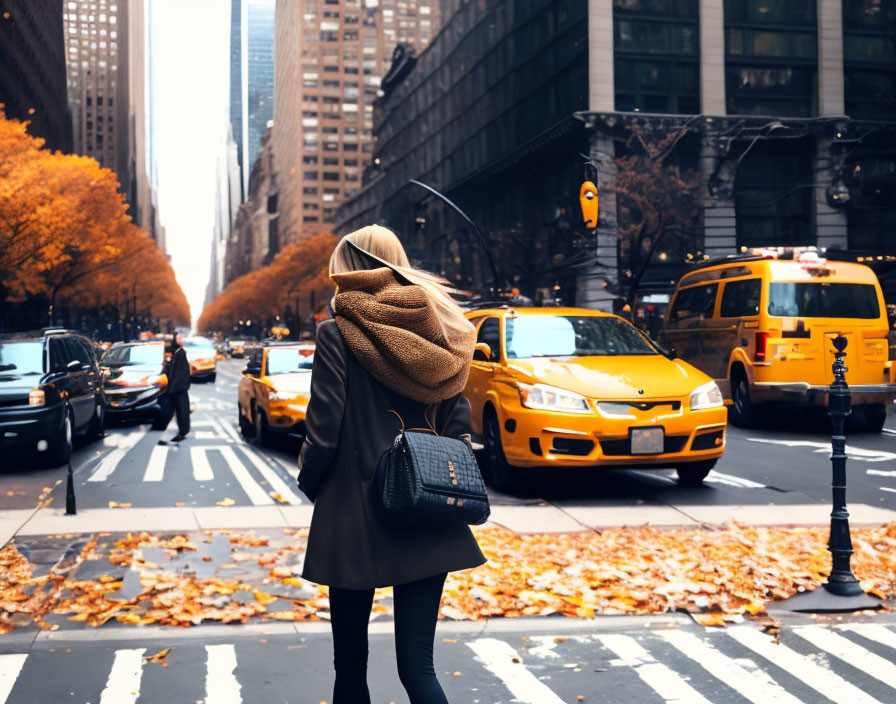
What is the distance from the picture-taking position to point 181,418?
55.5 feet

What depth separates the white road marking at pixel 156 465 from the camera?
12.5 m

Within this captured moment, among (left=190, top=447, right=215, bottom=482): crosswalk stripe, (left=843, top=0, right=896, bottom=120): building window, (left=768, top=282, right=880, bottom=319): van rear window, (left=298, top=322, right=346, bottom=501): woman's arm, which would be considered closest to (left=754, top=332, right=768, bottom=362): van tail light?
(left=768, top=282, right=880, bottom=319): van rear window

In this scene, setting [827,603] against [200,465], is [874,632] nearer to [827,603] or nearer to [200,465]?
[827,603]

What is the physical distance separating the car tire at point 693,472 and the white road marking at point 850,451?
10.8 ft

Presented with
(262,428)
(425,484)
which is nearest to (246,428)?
(262,428)

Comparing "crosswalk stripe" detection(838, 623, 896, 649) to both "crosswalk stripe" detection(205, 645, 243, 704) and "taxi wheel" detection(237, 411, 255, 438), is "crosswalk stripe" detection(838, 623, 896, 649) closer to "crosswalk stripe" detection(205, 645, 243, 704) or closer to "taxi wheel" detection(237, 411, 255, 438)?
"crosswalk stripe" detection(205, 645, 243, 704)

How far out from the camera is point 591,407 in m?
10.2

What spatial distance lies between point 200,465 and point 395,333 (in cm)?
1107

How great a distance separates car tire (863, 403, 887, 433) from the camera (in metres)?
16.7

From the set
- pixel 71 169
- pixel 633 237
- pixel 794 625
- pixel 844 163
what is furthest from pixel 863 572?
pixel 71 169

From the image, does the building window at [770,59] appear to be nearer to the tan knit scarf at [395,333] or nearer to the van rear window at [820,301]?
the van rear window at [820,301]

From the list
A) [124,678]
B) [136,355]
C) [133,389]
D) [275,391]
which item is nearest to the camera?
[124,678]

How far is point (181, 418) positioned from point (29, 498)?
5917 mm

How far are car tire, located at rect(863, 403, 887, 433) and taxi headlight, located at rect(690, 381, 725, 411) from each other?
23.7 ft
